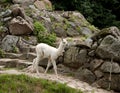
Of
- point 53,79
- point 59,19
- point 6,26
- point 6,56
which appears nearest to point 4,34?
point 6,26

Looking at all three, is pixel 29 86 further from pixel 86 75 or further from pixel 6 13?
pixel 6 13

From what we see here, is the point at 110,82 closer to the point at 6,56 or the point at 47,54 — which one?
the point at 47,54

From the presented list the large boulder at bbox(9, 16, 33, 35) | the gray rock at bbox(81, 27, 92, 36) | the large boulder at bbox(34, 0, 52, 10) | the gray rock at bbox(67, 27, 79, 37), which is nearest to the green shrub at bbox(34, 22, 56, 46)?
the large boulder at bbox(9, 16, 33, 35)

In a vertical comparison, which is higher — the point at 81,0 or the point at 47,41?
the point at 81,0

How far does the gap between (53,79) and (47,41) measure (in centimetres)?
404

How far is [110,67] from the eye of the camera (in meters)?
14.0

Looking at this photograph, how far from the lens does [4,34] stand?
17.6 meters

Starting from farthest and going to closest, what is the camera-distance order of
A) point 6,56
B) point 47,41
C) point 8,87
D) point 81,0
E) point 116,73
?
point 81,0 < point 47,41 < point 6,56 < point 116,73 < point 8,87

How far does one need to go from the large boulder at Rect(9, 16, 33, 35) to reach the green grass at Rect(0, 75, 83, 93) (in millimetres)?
4494

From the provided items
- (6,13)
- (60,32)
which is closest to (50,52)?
(60,32)

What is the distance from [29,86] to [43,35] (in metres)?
4.94

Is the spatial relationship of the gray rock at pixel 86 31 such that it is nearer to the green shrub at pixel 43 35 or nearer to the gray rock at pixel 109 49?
the green shrub at pixel 43 35

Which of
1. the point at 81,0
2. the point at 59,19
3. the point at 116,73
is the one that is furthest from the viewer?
the point at 81,0

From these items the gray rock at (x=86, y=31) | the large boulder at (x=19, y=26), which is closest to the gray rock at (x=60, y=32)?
the gray rock at (x=86, y=31)
